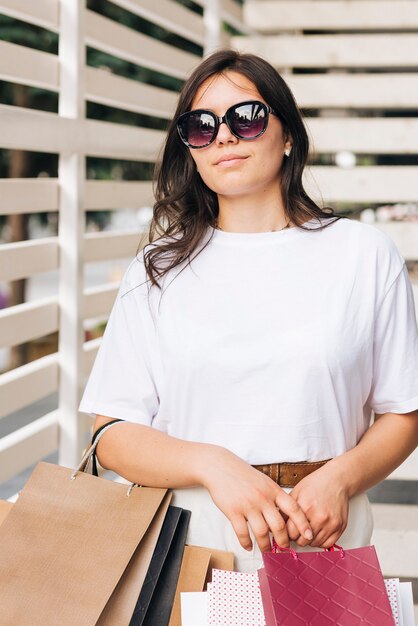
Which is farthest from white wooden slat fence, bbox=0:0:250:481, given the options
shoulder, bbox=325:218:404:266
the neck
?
shoulder, bbox=325:218:404:266

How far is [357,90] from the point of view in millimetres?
A: 4629

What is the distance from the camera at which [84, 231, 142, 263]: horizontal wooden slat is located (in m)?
3.65

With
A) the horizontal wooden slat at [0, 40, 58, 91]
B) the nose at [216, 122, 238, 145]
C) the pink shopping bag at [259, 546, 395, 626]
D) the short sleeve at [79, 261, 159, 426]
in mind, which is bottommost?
the pink shopping bag at [259, 546, 395, 626]

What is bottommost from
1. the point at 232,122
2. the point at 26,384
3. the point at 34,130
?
the point at 26,384

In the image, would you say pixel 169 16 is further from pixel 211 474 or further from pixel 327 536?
pixel 327 536

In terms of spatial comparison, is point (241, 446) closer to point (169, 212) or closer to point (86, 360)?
point (169, 212)

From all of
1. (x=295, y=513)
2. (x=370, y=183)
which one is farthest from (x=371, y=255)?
(x=370, y=183)

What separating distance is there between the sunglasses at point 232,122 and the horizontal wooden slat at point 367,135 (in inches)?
101

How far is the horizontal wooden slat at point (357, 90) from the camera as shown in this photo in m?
4.60

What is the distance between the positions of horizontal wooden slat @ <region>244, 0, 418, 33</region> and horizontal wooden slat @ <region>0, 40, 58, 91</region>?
186 cm

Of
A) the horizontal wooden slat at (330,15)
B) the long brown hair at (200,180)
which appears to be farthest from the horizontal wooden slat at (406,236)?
the long brown hair at (200,180)

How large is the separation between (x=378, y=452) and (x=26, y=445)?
1.39m

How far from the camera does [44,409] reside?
28.6 feet

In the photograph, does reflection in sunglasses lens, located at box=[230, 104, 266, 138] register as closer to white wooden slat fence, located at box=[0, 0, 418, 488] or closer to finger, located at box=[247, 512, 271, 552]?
white wooden slat fence, located at box=[0, 0, 418, 488]
